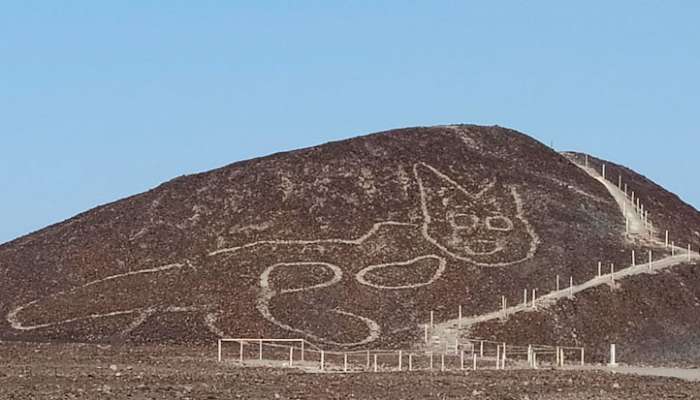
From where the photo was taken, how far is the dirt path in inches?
3278

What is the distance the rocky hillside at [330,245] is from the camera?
286 ft

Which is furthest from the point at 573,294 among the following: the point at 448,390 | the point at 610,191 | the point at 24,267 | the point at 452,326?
the point at 448,390

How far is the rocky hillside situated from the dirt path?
135 cm

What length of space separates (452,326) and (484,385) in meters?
39.9

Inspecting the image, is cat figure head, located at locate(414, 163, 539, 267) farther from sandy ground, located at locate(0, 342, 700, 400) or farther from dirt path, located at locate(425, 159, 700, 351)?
sandy ground, located at locate(0, 342, 700, 400)

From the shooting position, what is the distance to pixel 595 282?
93.4m

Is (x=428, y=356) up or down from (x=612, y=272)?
down

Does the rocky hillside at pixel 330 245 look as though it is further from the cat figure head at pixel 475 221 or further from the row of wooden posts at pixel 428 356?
the row of wooden posts at pixel 428 356

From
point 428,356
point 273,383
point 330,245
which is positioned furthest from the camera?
point 330,245

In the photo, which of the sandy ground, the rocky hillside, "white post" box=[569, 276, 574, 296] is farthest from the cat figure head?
Answer: the sandy ground

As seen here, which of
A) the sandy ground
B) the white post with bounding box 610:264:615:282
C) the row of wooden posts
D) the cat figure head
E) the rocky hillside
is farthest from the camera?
the cat figure head

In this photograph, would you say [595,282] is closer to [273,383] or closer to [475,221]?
[475,221]

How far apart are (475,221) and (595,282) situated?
1298 cm

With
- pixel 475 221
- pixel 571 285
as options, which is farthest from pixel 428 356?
pixel 475 221
